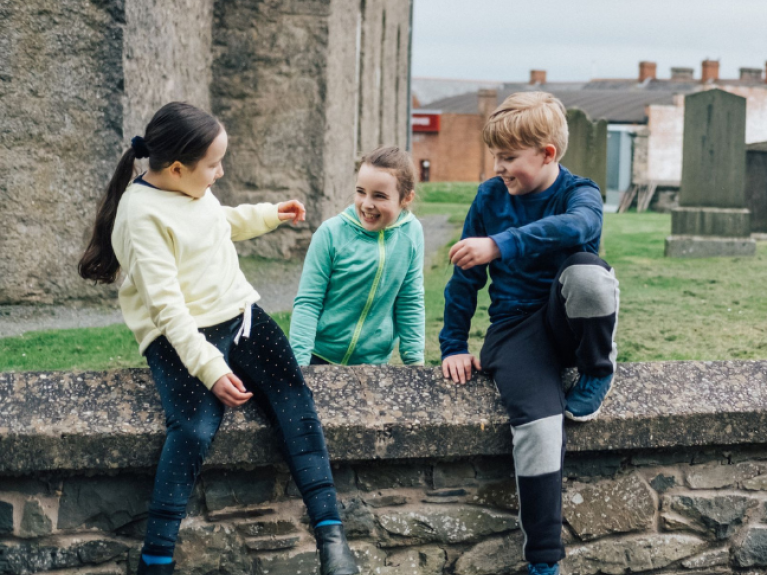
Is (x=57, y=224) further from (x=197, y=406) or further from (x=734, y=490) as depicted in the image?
(x=734, y=490)

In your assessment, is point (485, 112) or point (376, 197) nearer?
point (376, 197)

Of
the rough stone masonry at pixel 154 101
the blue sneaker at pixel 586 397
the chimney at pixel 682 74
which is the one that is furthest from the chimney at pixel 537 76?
the blue sneaker at pixel 586 397

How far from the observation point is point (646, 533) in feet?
9.92

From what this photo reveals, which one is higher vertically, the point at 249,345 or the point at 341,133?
the point at 341,133

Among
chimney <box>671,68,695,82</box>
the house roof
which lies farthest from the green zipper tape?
chimney <box>671,68,695,82</box>

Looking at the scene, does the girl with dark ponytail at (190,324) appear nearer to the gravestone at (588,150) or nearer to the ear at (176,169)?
the ear at (176,169)

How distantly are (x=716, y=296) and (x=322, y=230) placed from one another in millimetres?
5369

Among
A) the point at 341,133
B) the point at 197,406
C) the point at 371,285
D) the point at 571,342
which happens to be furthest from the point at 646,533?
the point at 341,133

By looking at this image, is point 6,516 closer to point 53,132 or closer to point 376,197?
point 376,197

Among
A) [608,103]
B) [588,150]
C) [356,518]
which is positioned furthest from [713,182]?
[608,103]

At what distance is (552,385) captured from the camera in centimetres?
283

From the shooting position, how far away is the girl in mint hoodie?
11.0 ft

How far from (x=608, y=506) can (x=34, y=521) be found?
5.61ft

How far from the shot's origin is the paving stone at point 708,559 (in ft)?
10.1
